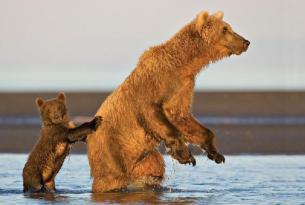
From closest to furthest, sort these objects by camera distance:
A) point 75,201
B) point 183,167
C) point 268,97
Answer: point 75,201
point 183,167
point 268,97

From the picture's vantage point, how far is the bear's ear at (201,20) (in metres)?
13.2

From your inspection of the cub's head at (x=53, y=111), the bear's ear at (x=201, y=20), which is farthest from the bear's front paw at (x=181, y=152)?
the cub's head at (x=53, y=111)

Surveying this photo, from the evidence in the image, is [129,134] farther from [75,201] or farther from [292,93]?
[292,93]

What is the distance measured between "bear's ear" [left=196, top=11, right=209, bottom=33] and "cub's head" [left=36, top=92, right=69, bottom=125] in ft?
5.01

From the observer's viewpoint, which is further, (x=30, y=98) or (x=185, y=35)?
(x=30, y=98)

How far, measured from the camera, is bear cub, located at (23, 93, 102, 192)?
13.3m

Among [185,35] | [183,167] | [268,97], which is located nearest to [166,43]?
[185,35]

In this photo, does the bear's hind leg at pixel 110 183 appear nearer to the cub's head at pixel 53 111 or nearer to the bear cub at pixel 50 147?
the bear cub at pixel 50 147

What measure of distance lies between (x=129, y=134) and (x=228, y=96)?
1282cm

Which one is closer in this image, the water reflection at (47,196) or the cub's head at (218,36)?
the water reflection at (47,196)

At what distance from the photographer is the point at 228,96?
25.8 meters

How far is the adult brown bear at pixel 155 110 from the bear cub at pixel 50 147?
0.82 ft

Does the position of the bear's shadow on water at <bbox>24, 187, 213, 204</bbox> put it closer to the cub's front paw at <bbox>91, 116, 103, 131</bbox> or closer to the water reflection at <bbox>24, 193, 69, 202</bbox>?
the water reflection at <bbox>24, 193, 69, 202</bbox>

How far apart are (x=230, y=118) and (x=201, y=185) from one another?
8786 millimetres
